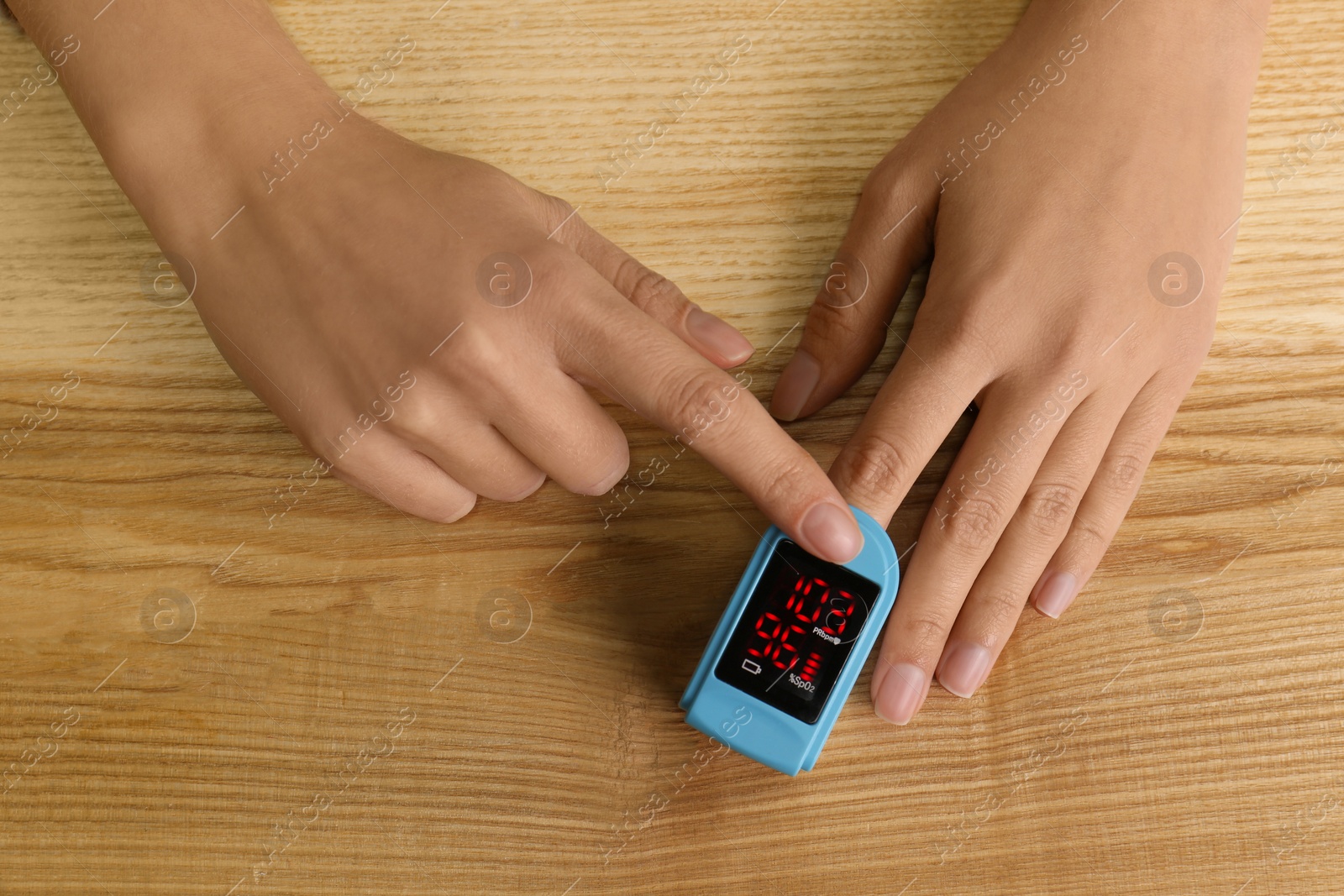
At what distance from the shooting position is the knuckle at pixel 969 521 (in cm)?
72

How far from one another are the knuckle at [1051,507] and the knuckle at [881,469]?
13 cm

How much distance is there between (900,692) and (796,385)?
279mm

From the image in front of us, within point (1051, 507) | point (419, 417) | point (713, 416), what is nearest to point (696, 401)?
point (713, 416)

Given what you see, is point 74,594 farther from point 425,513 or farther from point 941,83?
point 941,83

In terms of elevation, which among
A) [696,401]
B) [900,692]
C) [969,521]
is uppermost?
[696,401]

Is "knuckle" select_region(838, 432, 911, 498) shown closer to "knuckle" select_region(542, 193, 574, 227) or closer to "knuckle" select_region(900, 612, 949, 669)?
"knuckle" select_region(900, 612, 949, 669)

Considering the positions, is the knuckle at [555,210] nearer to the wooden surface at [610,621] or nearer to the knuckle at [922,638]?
the wooden surface at [610,621]

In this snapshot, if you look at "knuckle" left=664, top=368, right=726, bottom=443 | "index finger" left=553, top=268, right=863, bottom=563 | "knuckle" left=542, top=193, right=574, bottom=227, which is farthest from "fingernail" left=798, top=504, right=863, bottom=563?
"knuckle" left=542, top=193, right=574, bottom=227

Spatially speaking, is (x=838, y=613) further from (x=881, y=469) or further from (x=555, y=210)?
(x=555, y=210)

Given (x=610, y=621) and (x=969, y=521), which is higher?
(x=969, y=521)

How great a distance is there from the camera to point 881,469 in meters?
0.70

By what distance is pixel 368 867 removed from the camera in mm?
711

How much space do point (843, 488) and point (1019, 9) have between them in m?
0.54

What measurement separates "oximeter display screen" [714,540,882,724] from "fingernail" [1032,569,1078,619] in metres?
0.20
